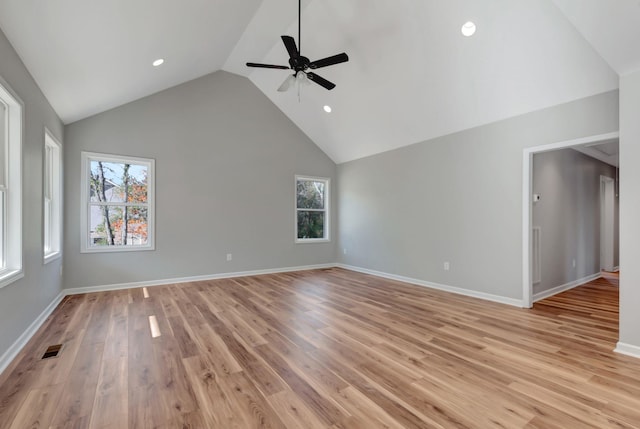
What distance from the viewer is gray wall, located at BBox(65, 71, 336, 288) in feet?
15.5

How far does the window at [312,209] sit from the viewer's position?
6.81 metres

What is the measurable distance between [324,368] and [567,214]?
4.95 meters

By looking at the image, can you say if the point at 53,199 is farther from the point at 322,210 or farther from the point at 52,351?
the point at 322,210

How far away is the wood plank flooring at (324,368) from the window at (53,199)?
0.85 metres

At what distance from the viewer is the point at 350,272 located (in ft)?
21.0

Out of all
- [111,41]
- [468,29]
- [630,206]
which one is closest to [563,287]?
[630,206]

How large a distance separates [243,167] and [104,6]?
3.74 meters

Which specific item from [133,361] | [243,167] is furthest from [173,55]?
[133,361]

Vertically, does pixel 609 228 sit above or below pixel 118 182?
below

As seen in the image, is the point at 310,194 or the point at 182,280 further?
the point at 310,194

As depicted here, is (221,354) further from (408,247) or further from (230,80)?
(230,80)

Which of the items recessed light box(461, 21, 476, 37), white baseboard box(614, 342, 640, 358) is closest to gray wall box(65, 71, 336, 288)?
recessed light box(461, 21, 476, 37)

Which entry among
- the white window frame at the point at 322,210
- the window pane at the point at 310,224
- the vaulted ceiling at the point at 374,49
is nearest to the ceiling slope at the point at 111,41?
the vaulted ceiling at the point at 374,49

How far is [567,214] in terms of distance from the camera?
4875mm
